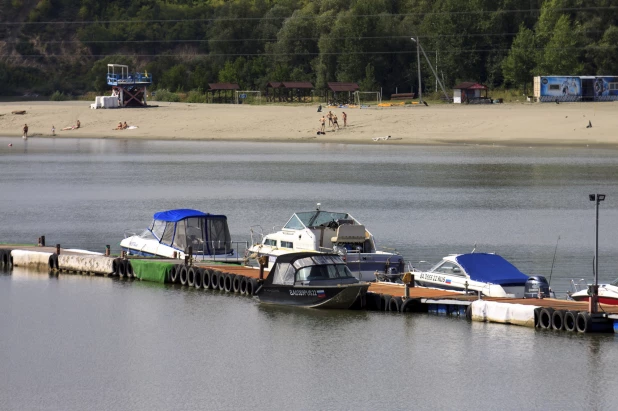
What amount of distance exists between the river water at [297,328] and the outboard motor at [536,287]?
210 cm

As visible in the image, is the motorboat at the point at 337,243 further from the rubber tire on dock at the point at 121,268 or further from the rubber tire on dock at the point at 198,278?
the rubber tire on dock at the point at 121,268

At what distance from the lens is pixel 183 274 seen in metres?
38.4

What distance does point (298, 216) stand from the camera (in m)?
38.6

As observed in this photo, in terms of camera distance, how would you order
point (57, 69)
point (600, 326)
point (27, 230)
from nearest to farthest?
point (600, 326)
point (27, 230)
point (57, 69)

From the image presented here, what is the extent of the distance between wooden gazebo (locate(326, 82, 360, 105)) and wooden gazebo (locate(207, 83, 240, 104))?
40.6 ft

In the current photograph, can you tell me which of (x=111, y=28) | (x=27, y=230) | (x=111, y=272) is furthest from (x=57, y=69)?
(x=111, y=272)

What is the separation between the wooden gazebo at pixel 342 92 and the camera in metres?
126

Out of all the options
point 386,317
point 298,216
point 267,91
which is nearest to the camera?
point 386,317

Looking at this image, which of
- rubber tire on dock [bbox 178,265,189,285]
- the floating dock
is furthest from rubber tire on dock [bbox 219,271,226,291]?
rubber tire on dock [bbox 178,265,189,285]

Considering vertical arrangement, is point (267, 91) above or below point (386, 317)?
above

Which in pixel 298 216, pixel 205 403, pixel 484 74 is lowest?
pixel 205 403

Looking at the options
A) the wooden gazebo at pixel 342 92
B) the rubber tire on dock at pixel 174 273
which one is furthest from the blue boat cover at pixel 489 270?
the wooden gazebo at pixel 342 92

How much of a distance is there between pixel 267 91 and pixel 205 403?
111401mm

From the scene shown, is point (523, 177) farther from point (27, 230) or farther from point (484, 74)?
point (484, 74)
